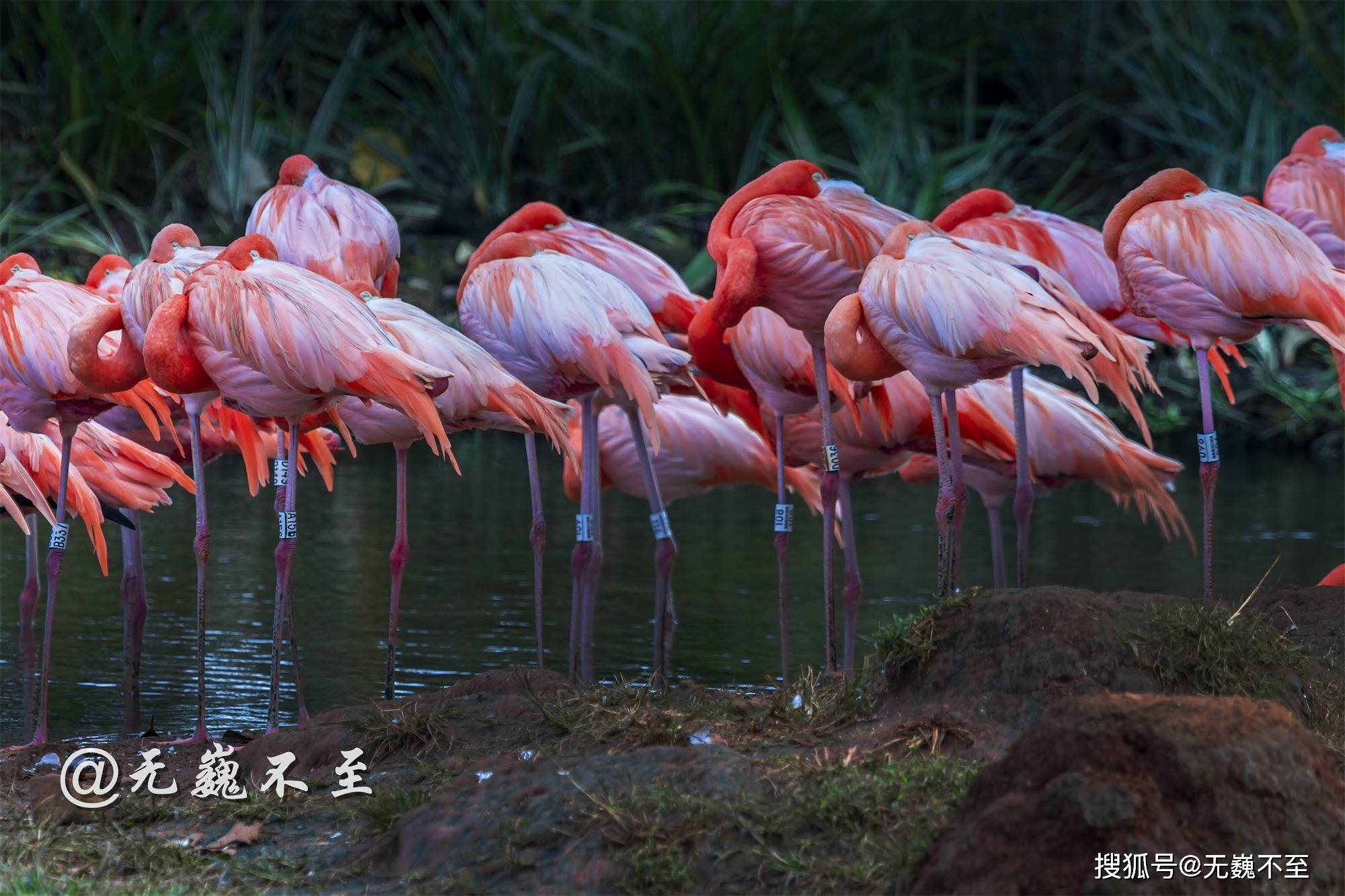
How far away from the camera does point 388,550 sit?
24.9ft

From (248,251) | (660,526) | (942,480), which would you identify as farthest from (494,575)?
(942,480)

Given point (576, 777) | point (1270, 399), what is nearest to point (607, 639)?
point (576, 777)

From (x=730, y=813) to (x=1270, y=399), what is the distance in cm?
967

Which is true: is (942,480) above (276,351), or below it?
below

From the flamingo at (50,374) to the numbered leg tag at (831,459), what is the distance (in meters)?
2.13

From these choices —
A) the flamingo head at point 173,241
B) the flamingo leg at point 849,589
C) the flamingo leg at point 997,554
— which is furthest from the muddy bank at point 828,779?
the flamingo head at point 173,241

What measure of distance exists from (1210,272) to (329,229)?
3.03 metres

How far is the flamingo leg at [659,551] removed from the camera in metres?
5.46

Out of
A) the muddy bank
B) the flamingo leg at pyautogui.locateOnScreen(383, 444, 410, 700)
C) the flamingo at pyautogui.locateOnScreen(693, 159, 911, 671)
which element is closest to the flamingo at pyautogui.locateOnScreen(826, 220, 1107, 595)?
the flamingo at pyautogui.locateOnScreen(693, 159, 911, 671)

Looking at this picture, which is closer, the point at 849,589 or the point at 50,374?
the point at 50,374

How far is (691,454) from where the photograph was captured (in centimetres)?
655

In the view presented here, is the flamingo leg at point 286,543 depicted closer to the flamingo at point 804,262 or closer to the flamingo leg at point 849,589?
the flamingo at point 804,262

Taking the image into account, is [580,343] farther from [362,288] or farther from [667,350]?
[362,288]

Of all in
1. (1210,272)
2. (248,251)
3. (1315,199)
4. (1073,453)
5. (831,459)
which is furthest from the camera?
(1073,453)
